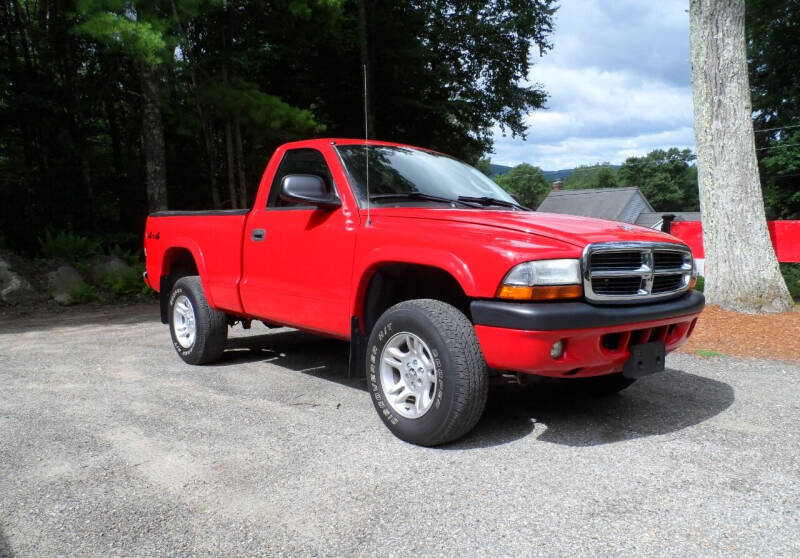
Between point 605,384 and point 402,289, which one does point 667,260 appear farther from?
point 402,289

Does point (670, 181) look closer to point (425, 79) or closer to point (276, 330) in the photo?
point (425, 79)

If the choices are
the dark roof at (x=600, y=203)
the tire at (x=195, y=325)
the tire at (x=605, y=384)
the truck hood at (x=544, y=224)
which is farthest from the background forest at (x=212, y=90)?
the dark roof at (x=600, y=203)

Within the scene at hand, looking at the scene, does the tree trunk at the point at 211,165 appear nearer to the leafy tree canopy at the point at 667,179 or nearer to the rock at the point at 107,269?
the rock at the point at 107,269

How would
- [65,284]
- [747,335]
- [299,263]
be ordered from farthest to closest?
[65,284]
[747,335]
[299,263]

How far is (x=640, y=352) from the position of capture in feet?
11.7

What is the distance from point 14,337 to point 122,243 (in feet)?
24.6

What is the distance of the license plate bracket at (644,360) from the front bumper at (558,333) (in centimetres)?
4

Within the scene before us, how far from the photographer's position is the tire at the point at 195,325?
564cm

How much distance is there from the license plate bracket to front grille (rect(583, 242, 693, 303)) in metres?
0.28

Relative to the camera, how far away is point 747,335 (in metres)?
6.70

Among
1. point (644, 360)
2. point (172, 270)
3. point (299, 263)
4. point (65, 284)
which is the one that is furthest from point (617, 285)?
point (65, 284)

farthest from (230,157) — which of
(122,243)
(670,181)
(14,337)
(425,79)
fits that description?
(670,181)

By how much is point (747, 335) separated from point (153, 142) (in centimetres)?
1131

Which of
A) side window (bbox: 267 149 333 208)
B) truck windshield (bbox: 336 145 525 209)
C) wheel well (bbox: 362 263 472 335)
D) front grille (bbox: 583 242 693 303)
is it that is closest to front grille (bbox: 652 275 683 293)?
front grille (bbox: 583 242 693 303)
